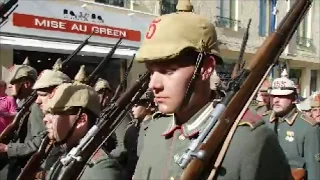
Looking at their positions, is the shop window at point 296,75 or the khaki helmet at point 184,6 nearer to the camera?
the khaki helmet at point 184,6

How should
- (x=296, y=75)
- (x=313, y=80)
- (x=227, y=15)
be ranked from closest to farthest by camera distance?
1. (x=227, y=15)
2. (x=296, y=75)
3. (x=313, y=80)

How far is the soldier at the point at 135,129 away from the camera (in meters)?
6.14

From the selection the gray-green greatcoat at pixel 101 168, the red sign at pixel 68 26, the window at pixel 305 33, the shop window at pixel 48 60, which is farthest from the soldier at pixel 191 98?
the window at pixel 305 33

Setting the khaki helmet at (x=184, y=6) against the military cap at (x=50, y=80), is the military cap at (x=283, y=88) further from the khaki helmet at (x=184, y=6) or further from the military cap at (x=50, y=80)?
the khaki helmet at (x=184, y=6)

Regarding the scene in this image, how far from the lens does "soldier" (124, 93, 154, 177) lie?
6137mm

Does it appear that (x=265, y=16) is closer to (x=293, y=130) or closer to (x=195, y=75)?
(x=293, y=130)

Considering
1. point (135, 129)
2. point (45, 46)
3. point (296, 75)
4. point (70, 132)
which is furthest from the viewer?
point (296, 75)

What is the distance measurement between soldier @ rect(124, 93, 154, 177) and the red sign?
702cm

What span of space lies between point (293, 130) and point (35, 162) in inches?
124

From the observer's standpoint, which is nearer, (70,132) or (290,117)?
(70,132)

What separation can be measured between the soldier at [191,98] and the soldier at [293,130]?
3.74m

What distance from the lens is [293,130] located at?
617 cm

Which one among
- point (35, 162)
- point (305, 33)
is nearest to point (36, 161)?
point (35, 162)

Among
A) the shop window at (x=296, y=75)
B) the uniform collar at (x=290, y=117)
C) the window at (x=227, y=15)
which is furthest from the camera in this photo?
the shop window at (x=296, y=75)
